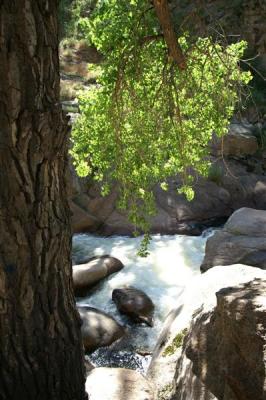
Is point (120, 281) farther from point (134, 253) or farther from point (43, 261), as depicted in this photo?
point (43, 261)

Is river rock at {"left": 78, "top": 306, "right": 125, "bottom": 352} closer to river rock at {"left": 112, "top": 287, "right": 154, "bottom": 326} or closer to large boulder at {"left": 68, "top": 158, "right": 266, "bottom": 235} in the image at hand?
river rock at {"left": 112, "top": 287, "right": 154, "bottom": 326}

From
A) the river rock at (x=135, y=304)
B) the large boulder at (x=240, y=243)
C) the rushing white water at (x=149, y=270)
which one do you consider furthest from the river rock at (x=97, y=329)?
the large boulder at (x=240, y=243)

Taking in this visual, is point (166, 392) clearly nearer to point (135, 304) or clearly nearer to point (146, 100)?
point (146, 100)

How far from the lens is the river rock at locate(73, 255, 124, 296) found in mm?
8031

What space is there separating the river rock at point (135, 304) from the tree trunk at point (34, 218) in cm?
449

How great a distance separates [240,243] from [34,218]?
19.8 feet

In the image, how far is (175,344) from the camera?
165 inches

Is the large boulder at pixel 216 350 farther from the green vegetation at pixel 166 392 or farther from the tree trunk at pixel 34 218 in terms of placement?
the tree trunk at pixel 34 218

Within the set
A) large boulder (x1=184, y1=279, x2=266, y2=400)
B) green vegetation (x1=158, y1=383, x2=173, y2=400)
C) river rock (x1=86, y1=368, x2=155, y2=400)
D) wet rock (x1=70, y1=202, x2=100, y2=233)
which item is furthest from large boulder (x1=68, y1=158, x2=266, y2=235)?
large boulder (x1=184, y1=279, x2=266, y2=400)

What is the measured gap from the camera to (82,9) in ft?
58.9

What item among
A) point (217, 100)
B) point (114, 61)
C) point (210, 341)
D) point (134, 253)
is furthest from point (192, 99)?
point (134, 253)

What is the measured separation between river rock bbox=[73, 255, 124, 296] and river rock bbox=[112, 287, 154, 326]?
22.9 inches

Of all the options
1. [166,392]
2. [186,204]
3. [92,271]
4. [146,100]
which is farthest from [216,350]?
[186,204]

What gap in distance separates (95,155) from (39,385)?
3419mm
